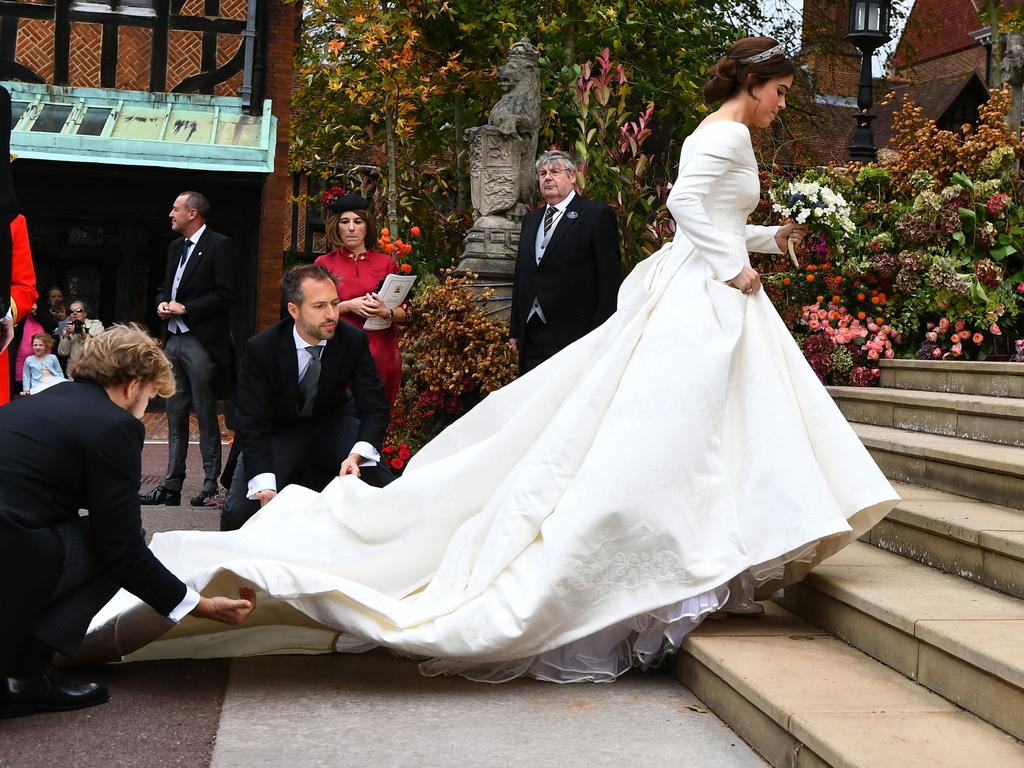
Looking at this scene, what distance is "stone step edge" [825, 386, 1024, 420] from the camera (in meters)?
5.65

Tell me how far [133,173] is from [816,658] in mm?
12285

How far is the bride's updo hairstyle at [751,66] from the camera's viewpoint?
442cm

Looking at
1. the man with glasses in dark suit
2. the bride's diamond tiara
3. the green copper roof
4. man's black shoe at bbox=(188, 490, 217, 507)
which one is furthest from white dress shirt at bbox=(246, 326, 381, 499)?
the green copper roof

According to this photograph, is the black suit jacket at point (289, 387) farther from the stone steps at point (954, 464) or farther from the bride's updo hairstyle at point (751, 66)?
the stone steps at point (954, 464)

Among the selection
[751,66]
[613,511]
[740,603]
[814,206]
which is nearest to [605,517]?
[613,511]

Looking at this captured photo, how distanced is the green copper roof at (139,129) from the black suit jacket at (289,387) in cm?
881

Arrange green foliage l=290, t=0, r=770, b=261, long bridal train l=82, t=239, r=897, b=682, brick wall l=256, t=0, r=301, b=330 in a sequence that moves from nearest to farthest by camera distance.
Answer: long bridal train l=82, t=239, r=897, b=682
green foliage l=290, t=0, r=770, b=261
brick wall l=256, t=0, r=301, b=330

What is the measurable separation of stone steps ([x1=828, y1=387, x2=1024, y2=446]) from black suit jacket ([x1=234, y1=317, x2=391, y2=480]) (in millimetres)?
2835

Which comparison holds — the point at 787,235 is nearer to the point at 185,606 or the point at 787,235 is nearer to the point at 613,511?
the point at 613,511

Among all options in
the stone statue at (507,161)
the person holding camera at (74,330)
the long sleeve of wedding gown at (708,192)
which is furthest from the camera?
the person holding camera at (74,330)

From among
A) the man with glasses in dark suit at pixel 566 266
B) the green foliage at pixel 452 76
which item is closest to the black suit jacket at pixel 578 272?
the man with glasses in dark suit at pixel 566 266

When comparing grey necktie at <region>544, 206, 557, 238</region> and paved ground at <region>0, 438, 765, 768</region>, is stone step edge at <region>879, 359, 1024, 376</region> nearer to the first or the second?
grey necktie at <region>544, 206, 557, 238</region>

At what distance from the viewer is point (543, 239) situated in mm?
7023

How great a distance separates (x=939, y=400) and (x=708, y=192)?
2509 millimetres
